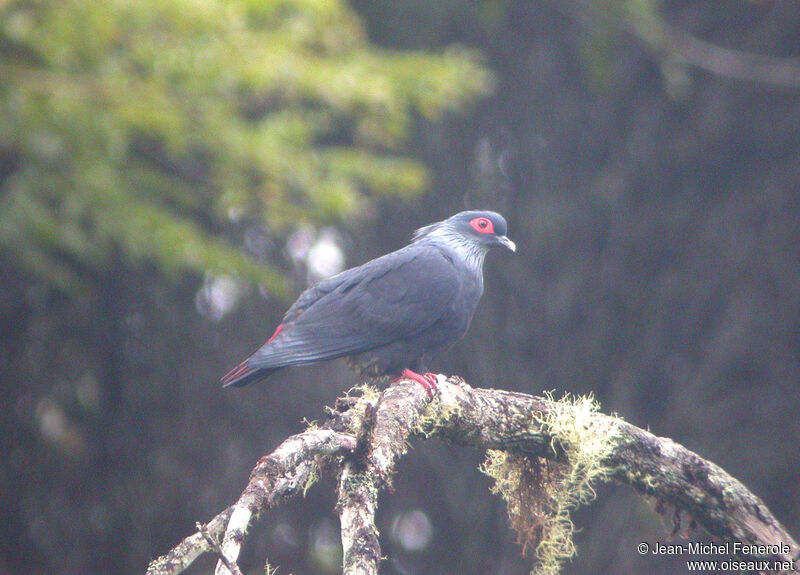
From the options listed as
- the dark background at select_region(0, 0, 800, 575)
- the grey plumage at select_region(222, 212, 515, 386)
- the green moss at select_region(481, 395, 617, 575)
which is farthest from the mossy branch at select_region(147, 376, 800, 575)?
the dark background at select_region(0, 0, 800, 575)

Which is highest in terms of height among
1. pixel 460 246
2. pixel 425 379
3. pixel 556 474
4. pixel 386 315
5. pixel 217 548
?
pixel 460 246

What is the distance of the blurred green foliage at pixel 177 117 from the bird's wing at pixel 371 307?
88 cm

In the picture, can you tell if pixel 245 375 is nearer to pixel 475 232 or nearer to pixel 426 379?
pixel 426 379

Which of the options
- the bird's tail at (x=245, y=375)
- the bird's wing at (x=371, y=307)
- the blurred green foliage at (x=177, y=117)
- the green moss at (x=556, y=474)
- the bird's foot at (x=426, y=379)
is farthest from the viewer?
the blurred green foliage at (x=177, y=117)

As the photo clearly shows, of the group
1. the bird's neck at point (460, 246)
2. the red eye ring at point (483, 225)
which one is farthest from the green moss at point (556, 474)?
the red eye ring at point (483, 225)

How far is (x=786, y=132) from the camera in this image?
6.25 metres

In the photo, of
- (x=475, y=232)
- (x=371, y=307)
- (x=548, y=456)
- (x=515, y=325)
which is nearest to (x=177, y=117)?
(x=371, y=307)

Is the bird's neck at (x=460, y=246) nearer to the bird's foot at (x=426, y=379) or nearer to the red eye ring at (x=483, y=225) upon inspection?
the red eye ring at (x=483, y=225)

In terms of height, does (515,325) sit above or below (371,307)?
above

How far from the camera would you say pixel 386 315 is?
12.5 ft

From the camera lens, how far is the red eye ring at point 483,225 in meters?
4.54

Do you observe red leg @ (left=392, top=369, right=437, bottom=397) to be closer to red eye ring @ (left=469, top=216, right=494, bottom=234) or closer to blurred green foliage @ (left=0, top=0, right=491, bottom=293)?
red eye ring @ (left=469, top=216, right=494, bottom=234)

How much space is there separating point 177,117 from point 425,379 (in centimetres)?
218

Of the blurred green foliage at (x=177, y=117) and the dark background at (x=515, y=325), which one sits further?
the dark background at (x=515, y=325)
